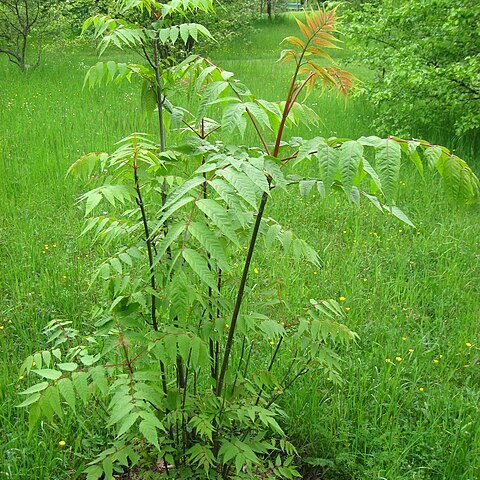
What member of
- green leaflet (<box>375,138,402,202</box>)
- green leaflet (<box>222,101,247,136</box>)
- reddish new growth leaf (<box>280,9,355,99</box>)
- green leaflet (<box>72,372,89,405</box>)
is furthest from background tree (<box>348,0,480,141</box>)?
green leaflet (<box>72,372,89,405</box>)

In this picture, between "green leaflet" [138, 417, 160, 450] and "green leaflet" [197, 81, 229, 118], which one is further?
"green leaflet" [197, 81, 229, 118]

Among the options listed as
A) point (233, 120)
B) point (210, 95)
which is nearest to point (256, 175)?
point (233, 120)

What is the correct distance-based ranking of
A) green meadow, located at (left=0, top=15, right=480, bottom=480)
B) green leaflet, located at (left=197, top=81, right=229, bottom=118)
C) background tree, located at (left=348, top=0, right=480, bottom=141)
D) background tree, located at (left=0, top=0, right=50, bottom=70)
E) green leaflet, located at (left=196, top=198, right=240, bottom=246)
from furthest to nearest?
background tree, located at (left=0, top=0, right=50, bottom=70) < background tree, located at (left=348, top=0, right=480, bottom=141) < green meadow, located at (left=0, top=15, right=480, bottom=480) < green leaflet, located at (left=197, top=81, right=229, bottom=118) < green leaflet, located at (left=196, top=198, right=240, bottom=246)

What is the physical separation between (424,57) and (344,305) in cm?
444

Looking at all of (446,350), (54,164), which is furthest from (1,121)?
(446,350)

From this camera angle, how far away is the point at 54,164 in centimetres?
577

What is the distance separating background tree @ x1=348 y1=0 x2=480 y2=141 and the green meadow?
713 millimetres

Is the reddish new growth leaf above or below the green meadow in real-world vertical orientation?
above

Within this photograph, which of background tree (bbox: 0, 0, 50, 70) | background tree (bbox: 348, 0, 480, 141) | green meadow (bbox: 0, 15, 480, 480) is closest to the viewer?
green meadow (bbox: 0, 15, 480, 480)

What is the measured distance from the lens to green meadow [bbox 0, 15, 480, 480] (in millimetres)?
2600

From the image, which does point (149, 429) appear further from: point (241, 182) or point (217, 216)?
point (241, 182)

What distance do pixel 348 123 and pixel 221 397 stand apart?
22.3ft

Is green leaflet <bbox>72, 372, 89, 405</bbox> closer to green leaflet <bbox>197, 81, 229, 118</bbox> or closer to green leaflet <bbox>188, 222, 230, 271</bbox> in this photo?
green leaflet <bbox>188, 222, 230, 271</bbox>

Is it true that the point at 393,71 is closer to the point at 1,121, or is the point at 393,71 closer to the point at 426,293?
the point at 426,293
